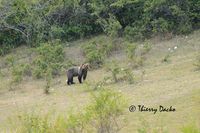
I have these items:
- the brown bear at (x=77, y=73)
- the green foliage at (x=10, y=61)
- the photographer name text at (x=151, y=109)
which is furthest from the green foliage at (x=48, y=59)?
the photographer name text at (x=151, y=109)

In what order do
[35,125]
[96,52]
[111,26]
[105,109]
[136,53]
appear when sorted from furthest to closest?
[111,26], [136,53], [96,52], [105,109], [35,125]

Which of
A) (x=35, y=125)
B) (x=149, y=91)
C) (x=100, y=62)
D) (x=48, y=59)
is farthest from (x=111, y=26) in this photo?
(x=35, y=125)

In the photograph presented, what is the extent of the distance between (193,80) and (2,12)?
1048 centimetres

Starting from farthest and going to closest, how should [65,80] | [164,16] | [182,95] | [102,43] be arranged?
[164,16] < [102,43] < [65,80] < [182,95]

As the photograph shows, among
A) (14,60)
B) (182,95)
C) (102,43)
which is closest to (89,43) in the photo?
(102,43)

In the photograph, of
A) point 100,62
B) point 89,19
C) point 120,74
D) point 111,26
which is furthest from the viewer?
point 89,19

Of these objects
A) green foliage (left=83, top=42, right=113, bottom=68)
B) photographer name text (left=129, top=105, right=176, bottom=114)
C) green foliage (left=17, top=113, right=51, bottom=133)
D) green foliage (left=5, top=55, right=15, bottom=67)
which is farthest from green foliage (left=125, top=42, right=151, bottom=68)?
green foliage (left=17, top=113, right=51, bottom=133)

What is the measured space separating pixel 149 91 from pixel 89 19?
9688mm

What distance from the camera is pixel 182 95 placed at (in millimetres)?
13414

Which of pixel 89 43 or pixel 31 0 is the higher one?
pixel 31 0

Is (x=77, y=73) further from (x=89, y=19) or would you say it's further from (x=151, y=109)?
(x=89, y=19)

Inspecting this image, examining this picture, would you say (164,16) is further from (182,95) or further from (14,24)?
(182,95)

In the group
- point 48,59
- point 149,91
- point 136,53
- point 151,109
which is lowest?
point 136,53

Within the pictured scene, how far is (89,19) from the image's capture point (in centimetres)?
2392
